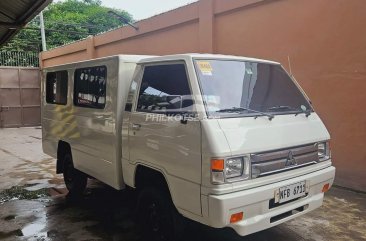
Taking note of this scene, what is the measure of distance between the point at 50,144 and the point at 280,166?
4155 mm

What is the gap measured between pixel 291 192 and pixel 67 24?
2568cm

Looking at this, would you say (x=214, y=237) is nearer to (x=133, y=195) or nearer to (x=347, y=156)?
(x=133, y=195)

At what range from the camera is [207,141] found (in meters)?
2.92

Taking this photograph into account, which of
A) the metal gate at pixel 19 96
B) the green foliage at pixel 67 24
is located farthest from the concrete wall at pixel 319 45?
the green foliage at pixel 67 24

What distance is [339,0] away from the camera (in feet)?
18.5

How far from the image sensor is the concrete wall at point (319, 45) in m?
5.54

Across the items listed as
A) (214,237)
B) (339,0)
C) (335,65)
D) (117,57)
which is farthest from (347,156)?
(117,57)

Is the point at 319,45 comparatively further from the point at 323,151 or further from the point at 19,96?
the point at 19,96

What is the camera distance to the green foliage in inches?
951

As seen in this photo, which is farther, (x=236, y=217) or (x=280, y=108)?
(x=280, y=108)

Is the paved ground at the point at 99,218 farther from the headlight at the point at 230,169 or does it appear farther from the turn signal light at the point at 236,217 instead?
the headlight at the point at 230,169

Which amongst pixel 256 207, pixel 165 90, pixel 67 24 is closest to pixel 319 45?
pixel 165 90

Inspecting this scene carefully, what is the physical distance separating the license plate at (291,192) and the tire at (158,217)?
37.1 inches

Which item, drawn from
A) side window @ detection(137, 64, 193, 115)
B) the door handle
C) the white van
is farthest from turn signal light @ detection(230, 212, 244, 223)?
the door handle
